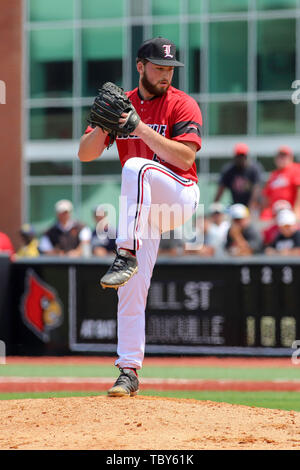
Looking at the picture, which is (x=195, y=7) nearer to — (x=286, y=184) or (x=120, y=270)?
(x=286, y=184)

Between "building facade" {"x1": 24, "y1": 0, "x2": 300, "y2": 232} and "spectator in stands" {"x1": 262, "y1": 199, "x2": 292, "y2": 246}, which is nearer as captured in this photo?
"spectator in stands" {"x1": 262, "y1": 199, "x2": 292, "y2": 246}

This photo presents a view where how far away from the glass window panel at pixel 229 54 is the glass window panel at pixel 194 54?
0.31 metres

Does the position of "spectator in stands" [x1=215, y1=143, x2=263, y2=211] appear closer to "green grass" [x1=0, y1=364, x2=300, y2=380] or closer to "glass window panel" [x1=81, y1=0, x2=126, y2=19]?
"green grass" [x1=0, y1=364, x2=300, y2=380]

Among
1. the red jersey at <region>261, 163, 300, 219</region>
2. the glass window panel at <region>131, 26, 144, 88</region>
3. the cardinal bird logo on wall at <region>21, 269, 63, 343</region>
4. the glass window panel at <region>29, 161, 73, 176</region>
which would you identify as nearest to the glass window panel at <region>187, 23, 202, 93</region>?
the glass window panel at <region>131, 26, 144, 88</region>

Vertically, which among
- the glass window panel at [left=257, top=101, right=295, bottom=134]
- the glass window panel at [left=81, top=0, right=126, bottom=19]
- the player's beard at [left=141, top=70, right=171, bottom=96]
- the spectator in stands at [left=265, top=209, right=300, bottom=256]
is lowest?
the spectator in stands at [left=265, top=209, right=300, bottom=256]

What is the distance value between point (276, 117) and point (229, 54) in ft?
6.52

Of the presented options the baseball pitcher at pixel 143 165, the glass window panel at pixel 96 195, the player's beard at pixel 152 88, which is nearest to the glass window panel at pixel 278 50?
the glass window panel at pixel 96 195

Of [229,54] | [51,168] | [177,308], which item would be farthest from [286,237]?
[51,168]

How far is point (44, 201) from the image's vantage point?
23.1m

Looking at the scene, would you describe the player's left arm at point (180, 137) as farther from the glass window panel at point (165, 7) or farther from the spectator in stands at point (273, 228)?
the glass window panel at point (165, 7)

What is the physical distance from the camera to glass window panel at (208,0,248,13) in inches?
853

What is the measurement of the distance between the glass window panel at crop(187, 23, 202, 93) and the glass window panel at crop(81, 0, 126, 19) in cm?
202

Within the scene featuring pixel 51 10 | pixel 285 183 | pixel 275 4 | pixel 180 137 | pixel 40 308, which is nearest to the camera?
pixel 180 137

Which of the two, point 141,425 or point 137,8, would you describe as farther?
point 137,8
